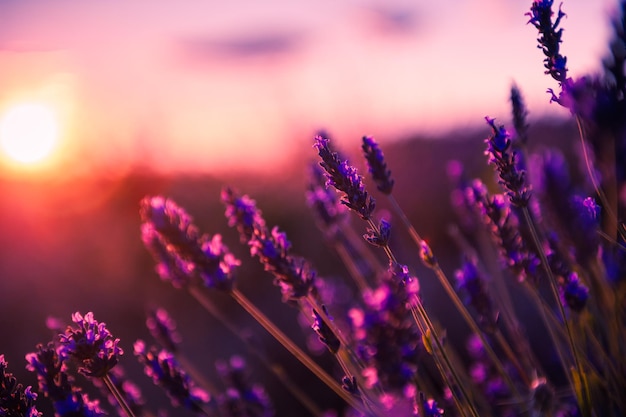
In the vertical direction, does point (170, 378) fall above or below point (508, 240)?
above

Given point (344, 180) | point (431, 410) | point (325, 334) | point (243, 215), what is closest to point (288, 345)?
point (325, 334)

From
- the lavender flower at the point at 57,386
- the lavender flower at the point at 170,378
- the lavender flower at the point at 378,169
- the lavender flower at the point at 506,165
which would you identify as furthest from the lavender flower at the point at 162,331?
the lavender flower at the point at 506,165

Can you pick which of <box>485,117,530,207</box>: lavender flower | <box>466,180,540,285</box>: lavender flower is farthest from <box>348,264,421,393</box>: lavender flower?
<box>466,180,540,285</box>: lavender flower

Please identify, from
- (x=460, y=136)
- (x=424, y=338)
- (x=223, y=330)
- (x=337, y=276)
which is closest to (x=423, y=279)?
(x=337, y=276)

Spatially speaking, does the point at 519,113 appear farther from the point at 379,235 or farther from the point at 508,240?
the point at 379,235

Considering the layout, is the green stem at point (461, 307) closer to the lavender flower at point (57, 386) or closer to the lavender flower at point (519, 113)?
the lavender flower at point (519, 113)

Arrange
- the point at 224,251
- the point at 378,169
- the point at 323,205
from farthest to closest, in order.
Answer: the point at 323,205 < the point at 224,251 < the point at 378,169

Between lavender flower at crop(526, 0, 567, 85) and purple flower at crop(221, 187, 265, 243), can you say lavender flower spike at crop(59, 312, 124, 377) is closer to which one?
purple flower at crop(221, 187, 265, 243)

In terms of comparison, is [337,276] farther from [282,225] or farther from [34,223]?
[34,223]
